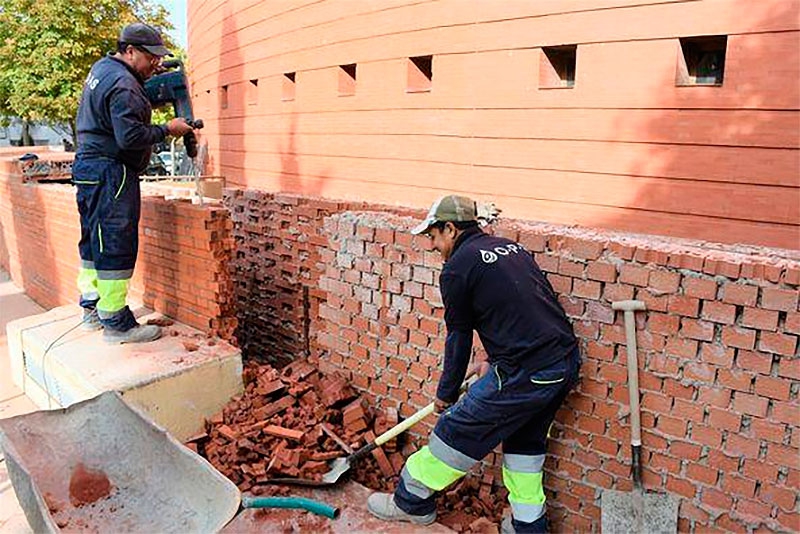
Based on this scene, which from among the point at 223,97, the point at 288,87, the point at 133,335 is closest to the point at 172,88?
the point at 133,335

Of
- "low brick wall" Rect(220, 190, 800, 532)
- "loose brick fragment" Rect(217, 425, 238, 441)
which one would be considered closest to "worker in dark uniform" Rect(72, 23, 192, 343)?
"loose brick fragment" Rect(217, 425, 238, 441)

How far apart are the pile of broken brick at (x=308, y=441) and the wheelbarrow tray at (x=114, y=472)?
350mm

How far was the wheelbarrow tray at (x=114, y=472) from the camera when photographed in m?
3.00

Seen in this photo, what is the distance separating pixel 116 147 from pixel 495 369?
9.34ft

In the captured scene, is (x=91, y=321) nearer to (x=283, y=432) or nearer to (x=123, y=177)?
(x=123, y=177)

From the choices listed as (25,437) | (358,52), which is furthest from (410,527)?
(358,52)

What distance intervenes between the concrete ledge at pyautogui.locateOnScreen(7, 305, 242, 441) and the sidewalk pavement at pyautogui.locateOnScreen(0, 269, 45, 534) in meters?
0.47

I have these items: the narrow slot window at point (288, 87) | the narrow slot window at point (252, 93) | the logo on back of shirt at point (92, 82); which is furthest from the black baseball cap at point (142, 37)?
the narrow slot window at point (252, 93)

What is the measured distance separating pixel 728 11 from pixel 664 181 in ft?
3.82

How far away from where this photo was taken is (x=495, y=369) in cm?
283

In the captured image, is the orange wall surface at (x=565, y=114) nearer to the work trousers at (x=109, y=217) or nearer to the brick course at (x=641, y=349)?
the brick course at (x=641, y=349)

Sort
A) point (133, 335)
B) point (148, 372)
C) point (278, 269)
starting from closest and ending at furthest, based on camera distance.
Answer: point (148, 372), point (133, 335), point (278, 269)

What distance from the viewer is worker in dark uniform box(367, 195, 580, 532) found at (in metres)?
2.72

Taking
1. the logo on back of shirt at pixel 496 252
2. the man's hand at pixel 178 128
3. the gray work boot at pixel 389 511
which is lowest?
the gray work boot at pixel 389 511
